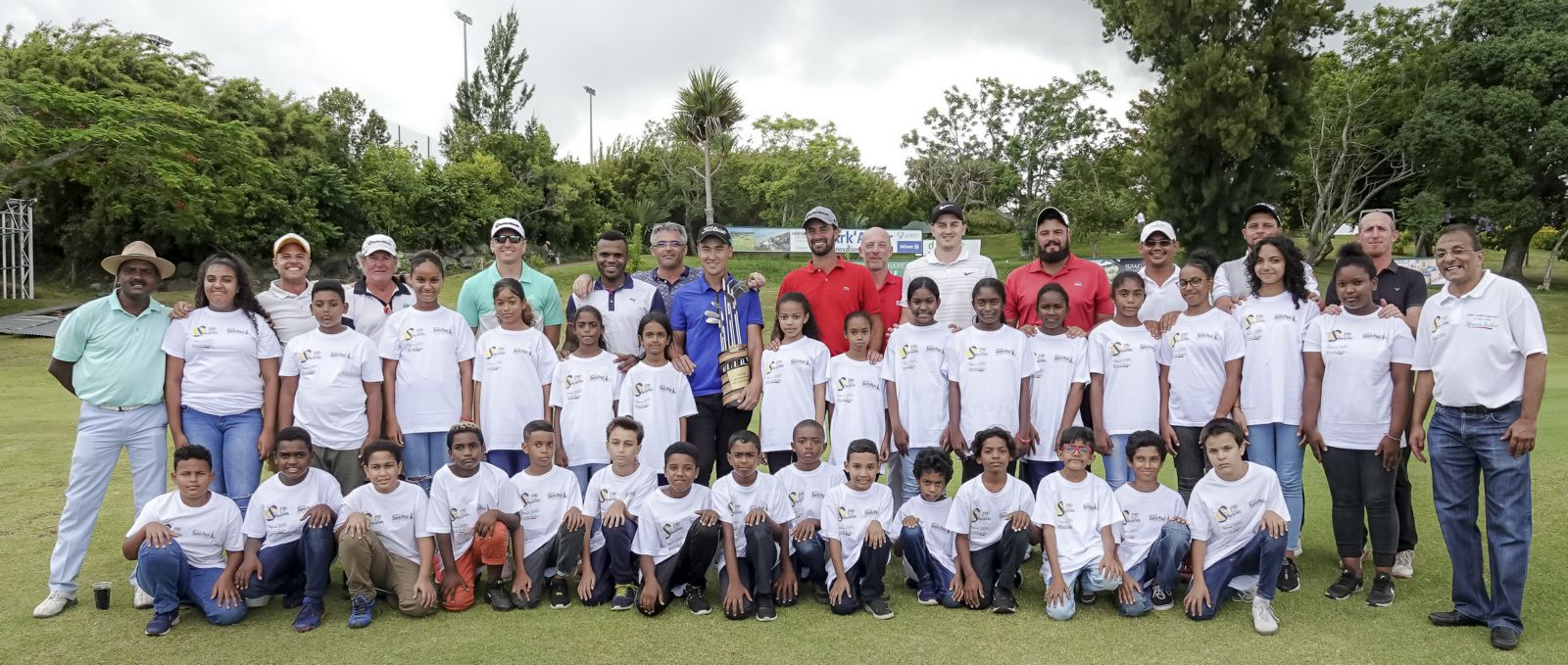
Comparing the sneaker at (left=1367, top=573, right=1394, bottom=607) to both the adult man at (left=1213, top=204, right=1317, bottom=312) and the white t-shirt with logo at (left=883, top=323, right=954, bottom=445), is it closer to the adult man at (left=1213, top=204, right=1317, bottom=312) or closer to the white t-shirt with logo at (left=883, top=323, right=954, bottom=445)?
the adult man at (left=1213, top=204, right=1317, bottom=312)

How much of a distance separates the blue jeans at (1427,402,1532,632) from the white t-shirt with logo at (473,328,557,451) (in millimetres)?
4908

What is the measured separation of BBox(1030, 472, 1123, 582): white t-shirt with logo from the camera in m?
4.97

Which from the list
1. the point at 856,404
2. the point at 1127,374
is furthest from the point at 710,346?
the point at 1127,374

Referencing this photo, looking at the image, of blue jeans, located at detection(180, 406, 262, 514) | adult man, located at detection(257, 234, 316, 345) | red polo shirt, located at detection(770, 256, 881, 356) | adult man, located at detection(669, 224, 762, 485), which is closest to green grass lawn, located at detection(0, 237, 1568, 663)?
blue jeans, located at detection(180, 406, 262, 514)

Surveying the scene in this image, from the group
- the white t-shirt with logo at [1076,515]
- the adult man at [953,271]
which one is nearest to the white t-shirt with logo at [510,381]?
the adult man at [953,271]

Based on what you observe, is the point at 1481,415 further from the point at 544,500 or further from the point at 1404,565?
the point at 544,500

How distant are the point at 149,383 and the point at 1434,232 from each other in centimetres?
3824

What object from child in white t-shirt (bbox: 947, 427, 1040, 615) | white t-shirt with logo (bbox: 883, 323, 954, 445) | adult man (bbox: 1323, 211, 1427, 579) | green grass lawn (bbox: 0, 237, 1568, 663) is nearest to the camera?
green grass lawn (bbox: 0, 237, 1568, 663)

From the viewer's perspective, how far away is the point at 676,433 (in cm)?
571

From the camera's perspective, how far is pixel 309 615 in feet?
15.5

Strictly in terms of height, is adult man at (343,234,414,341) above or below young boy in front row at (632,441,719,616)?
above

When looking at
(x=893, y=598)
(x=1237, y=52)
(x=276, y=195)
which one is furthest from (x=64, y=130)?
(x=1237, y=52)

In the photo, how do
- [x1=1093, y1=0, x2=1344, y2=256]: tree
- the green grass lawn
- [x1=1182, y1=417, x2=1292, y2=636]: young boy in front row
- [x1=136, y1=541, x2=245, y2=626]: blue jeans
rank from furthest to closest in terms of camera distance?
[x1=1093, y1=0, x2=1344, y2=256]: tree → [x1=1182, y1=417, x2=1292, y2=636]: young boy in front row → [x1=136, y1=541, x2=245, y2=626]: blue jeans → the green grass lawn

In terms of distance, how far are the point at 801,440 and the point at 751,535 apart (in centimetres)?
62
